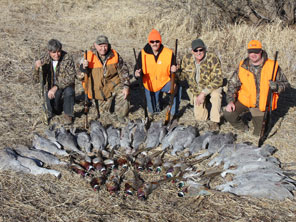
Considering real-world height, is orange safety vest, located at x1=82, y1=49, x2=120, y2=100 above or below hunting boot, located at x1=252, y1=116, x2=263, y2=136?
above

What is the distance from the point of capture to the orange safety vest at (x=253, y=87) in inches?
219

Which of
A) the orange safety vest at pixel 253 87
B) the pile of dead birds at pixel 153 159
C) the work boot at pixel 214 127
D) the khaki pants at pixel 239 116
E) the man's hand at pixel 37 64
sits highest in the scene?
the man's hand at pixel 37 64

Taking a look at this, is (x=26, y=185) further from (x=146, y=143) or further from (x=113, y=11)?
(x=113, y=11)

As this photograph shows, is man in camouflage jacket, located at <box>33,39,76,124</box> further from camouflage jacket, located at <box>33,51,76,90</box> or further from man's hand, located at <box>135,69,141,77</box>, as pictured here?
man's hand, located at <box>135,69,141,77</box>

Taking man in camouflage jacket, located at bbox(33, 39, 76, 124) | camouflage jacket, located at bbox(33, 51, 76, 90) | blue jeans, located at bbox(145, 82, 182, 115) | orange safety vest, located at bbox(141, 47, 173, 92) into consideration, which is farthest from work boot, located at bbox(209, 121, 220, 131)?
camouflage jacket, located at bbox(33, 51, 76, 90)

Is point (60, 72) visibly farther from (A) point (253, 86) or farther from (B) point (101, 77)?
(A) point (253, 86)

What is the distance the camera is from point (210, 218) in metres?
4.05

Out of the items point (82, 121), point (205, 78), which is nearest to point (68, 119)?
point (82, 121)

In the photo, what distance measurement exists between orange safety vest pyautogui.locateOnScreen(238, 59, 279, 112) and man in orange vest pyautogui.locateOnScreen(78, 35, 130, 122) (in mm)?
1936

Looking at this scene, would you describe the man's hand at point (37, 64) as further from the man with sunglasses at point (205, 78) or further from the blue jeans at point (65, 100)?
the man with sunglasses at point (205, 78)

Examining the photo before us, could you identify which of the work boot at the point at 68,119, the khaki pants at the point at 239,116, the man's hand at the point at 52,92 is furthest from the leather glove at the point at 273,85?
the man's hand at the point at 52,92

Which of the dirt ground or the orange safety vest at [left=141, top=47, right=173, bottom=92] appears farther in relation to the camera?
the orange safety vest at [left=141, top=47, right=173, bottom=92]

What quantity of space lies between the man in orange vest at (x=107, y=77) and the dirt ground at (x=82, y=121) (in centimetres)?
36

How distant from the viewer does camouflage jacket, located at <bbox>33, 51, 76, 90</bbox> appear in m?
6.05
